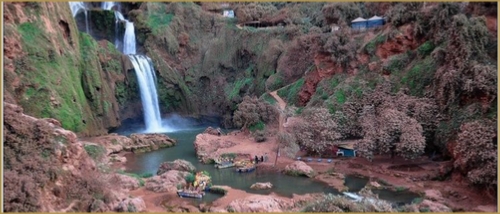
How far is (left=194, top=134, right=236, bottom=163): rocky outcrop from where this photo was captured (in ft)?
98.9

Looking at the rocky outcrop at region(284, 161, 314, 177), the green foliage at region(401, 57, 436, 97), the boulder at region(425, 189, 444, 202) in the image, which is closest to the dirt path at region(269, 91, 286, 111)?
the green foliage at region(401, 57, 436, 97)

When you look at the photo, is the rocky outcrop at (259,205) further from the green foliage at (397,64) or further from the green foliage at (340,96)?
the green foliage at (397,64)

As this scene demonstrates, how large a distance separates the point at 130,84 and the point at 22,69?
35.8ft

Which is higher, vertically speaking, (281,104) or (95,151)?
(281,104)

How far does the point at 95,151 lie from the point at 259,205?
1271cm

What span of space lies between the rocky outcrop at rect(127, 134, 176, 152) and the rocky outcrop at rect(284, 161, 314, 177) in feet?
36.4

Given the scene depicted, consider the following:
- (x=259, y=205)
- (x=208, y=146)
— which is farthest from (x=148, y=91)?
(x=259, y=205)

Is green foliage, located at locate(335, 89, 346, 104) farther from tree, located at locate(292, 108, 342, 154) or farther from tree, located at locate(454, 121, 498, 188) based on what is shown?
tree, located at locate(454, 121, 498, 188)

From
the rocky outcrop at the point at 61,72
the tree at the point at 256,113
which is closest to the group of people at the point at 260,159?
the tree at the point at 256,113

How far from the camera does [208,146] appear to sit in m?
32.8

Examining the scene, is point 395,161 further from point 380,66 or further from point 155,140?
point 155,140

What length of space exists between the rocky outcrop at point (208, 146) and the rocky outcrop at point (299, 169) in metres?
5.17

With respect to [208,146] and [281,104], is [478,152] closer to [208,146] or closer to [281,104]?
[208,146]

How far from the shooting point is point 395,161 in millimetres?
27141
